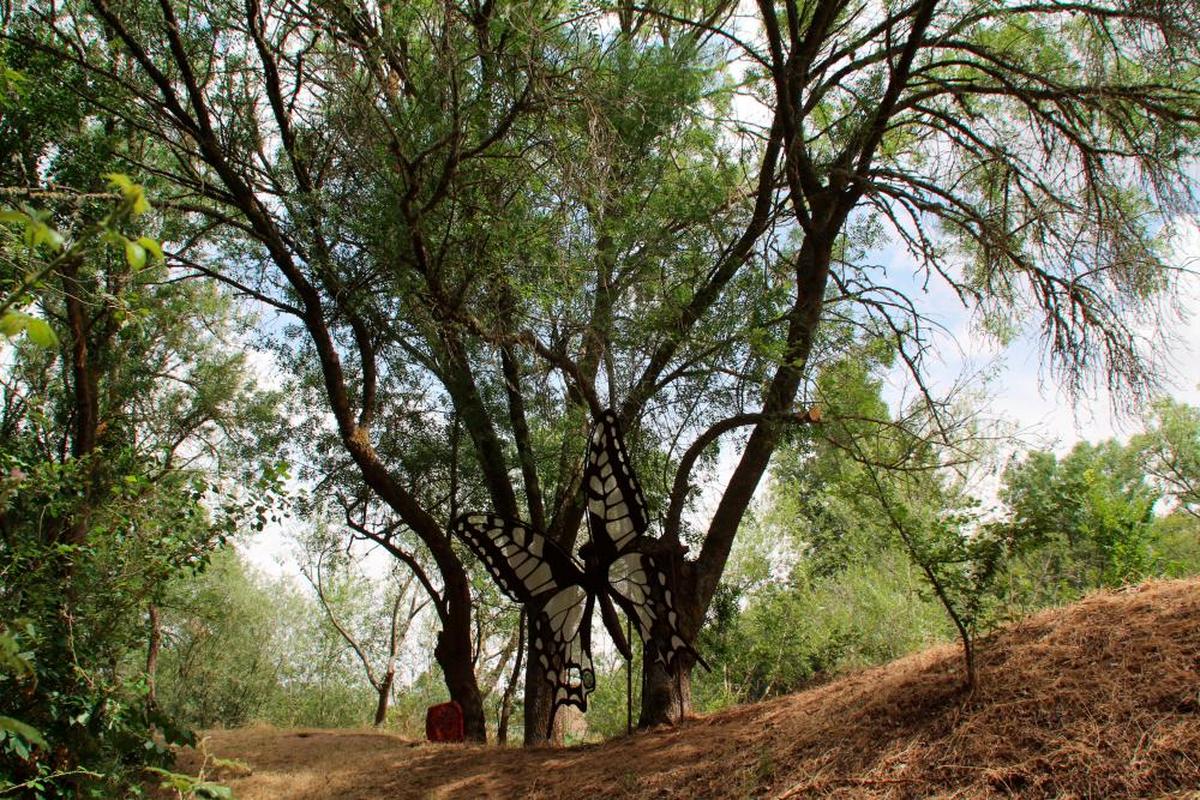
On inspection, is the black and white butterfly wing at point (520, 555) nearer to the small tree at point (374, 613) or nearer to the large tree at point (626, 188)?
the large tree at point (626, 188)

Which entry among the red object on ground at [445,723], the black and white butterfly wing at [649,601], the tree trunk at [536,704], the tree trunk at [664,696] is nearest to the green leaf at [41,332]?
the black and white butterfly wing at [649,601]

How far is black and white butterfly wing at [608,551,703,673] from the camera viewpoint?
18.0 feet

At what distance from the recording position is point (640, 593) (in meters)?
5.56

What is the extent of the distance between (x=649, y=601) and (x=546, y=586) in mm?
734

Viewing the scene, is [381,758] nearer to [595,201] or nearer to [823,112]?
[595,201]

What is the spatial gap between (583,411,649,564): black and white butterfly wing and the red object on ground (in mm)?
2833

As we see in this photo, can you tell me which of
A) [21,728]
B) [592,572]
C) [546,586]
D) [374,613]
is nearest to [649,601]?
[592,572]

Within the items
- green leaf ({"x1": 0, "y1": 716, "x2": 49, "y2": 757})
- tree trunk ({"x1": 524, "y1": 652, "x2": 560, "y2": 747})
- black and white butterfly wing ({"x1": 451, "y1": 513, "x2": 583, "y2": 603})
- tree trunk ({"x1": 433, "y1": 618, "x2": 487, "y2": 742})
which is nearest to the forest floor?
tree trunk ({"x1": 524, "y1": 652, "x2": 560, "y2": 747})

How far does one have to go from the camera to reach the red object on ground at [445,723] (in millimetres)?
7168

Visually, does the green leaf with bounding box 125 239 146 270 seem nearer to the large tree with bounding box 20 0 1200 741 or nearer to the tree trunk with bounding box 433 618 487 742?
the large tree with bounding box 20 0 1200 741

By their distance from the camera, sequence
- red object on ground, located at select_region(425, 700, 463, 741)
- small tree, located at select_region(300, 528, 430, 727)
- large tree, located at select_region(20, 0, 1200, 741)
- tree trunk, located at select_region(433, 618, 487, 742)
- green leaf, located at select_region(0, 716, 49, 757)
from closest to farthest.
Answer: green leaf, located at select_region(0, 716, 49, 757), large tree, located at select_region(20, 0, 1200, 741), red object on ground, located at select_region(425, 700, 463, 741), tree trunk, located at select_region(433, 618, 487, 742), small tree, located at select_region(300, 528, 430, 727)

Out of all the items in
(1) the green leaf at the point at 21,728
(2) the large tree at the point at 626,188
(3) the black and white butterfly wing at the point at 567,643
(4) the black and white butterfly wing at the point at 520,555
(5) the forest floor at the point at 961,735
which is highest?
(2) the large tree at the point at 626,188

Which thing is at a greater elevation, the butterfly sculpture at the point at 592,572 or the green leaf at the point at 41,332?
Answer: the butterfly sculpture at the point at 592,572

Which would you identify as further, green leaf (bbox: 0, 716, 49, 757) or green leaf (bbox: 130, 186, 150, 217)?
green leaf (bbox: 130, 186, 150, 217)
